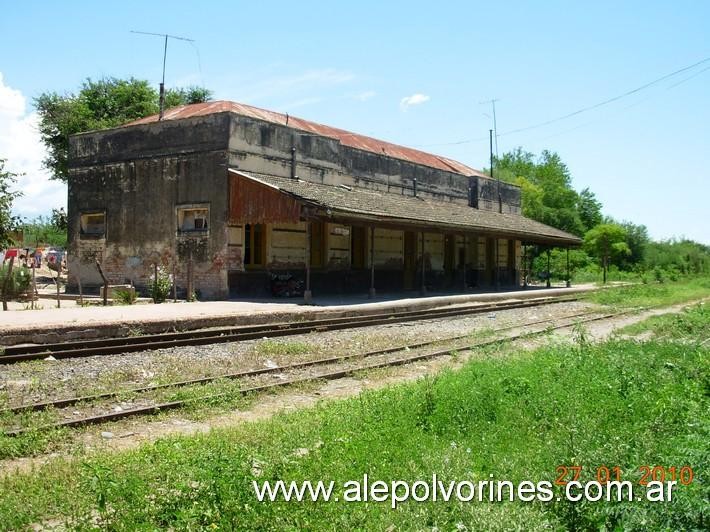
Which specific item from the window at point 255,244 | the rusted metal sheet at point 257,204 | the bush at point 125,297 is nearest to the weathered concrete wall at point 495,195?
the window at point 255,244

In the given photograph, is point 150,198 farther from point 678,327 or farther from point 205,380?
point 678,327

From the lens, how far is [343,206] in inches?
723

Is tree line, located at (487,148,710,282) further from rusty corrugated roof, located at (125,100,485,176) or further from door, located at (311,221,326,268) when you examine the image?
door, located at (311,221,326,268)

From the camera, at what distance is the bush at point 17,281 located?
1803 cm

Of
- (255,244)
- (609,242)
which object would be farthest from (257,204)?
(609,242)

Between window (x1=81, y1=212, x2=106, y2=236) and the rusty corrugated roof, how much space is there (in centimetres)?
347

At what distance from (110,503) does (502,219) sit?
97.6 feet

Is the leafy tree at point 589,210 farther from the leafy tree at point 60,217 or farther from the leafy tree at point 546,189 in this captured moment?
the leafy tree at point 60,217

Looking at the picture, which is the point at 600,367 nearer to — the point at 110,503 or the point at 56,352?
the point at 110,503

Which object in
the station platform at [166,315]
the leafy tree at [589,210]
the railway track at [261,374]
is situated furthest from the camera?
the leafy tree at [589,210]

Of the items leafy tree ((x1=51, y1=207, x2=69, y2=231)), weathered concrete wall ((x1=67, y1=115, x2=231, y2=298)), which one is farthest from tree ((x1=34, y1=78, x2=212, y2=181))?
weathered concrete wall ((x1=67, y1=115, x2=231, y2=298))

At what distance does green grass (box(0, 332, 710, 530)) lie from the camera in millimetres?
3508

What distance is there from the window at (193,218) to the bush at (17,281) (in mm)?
4605

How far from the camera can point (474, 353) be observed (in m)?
10.7
